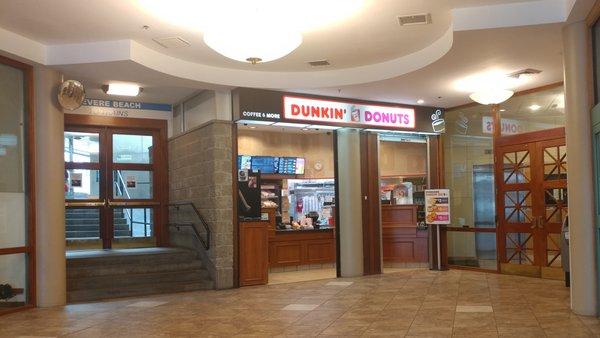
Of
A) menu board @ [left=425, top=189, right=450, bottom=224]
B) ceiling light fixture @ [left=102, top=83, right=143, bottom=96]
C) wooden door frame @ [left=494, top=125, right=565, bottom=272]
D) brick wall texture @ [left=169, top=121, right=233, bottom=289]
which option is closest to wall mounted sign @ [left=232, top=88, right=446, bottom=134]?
brick wall texture @ [left=169, top=121, right=233, bottom=289]

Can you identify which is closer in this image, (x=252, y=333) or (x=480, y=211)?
(x=252, y=333)

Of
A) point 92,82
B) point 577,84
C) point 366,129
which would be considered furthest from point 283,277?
point 577,84

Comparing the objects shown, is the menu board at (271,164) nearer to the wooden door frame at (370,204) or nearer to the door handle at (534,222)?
the wooden door frame at (370,204)

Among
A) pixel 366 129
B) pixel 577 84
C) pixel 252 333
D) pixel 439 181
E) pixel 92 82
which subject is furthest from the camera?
pixel 439 181

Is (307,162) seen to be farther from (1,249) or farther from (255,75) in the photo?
(1,249)

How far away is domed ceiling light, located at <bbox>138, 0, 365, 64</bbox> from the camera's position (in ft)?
17.6

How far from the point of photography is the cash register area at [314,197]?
36.2ft

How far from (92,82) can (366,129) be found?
4753 mm

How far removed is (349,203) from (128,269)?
3.93m

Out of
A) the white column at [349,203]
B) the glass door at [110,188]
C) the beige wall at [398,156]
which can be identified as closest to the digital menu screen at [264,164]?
the glass door at [110,188]

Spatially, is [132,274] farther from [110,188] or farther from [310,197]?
[310,197]

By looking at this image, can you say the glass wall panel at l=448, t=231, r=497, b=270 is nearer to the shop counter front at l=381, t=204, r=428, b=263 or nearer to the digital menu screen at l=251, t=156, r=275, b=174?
the shop counter front at l=381, t=204, r=428, b=263

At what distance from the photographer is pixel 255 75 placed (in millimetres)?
8992

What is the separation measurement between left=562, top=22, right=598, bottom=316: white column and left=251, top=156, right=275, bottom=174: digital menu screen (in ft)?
23.4
